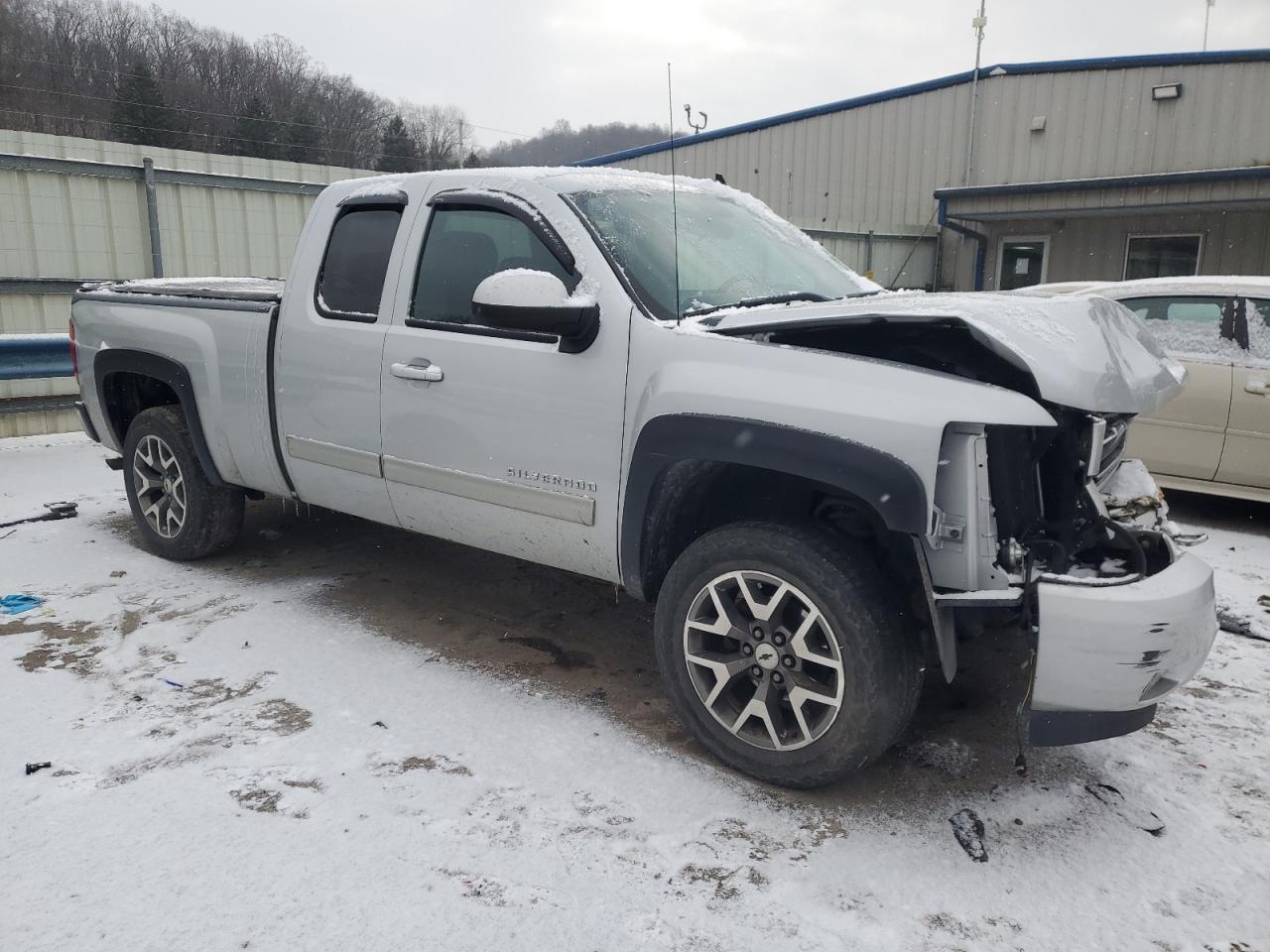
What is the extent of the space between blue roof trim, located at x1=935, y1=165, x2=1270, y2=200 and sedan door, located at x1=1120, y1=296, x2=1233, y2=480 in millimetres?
8352

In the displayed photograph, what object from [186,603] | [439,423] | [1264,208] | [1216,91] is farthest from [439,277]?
[1216,91]

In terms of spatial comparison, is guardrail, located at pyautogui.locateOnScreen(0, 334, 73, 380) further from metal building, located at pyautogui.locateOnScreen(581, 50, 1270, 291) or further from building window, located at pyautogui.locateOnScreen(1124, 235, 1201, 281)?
building window, located at pyautogui.locateOnScreen(1124, 235, 1201, 281)

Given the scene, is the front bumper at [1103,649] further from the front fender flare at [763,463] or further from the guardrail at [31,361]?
the guardrail at [31,361]

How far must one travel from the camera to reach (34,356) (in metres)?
8.13

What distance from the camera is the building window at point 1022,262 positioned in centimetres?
1623

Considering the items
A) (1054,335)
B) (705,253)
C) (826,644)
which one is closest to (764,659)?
(826,644)

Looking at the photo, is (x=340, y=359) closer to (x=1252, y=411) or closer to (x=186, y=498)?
(x=186, y=498)

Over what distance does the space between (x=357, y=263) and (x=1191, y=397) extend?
5284mm

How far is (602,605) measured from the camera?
459 centimetres

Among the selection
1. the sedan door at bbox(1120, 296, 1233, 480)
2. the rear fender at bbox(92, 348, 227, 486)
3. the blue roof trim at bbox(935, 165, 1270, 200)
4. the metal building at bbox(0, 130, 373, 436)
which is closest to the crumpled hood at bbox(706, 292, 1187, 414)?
the rear fender at bbox(92, 348, 227, 486)

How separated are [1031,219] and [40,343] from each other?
48.1ft

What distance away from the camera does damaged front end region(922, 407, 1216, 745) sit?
2492mm

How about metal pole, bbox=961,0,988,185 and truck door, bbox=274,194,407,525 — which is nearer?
truck door, bbox=274,194,407,525

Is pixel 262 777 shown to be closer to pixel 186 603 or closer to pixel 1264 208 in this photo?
pixel 186 603
